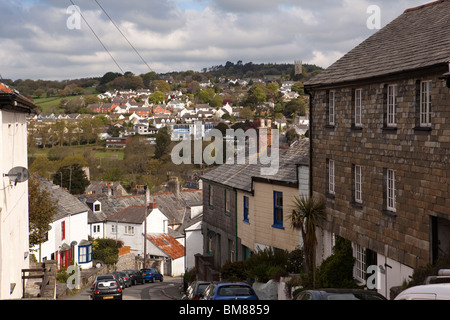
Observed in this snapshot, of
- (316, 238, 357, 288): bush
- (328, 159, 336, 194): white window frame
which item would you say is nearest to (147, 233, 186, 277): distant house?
(328, 159, 336, 194): white window frame

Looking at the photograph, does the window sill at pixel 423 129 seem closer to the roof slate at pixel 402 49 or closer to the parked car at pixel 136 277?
the roof slate at pixel 402 49

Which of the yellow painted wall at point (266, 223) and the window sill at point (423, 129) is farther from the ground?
the window sill at point (423, 129)

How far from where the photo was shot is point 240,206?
29.5 m

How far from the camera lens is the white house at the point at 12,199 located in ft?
54.2

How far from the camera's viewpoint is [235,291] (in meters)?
15.6

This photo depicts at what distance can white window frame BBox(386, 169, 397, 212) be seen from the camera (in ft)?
56.3

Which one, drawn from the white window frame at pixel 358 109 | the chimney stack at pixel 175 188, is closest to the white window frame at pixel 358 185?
the white window frame at pixel 358 109

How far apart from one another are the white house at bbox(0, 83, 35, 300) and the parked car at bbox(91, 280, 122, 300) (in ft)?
19.2

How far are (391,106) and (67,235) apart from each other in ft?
126

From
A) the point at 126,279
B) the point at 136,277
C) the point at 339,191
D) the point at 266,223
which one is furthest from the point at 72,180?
the point at 339,191

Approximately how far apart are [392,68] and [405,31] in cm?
378

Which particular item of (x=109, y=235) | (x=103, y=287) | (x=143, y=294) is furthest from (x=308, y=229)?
(x=109, y=235)

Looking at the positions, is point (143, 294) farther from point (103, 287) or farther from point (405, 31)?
point (405, 31)

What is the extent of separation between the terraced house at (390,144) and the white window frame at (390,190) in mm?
29
